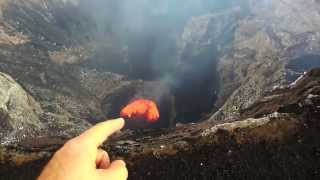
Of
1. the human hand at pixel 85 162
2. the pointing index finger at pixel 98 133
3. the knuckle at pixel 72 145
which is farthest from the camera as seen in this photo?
the pointing index finger at pixel 98 133

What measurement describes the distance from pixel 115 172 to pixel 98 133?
2.45ft

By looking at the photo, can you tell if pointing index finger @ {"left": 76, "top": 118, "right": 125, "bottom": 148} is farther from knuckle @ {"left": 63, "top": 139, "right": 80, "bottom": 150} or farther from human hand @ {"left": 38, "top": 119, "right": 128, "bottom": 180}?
knuckle @ {"left": 63, "top": 139, "right": 80, "bottom": 150}

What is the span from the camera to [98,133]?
10516 millimetres

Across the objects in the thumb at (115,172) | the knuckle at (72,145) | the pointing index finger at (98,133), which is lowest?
the thumb at (115,172)

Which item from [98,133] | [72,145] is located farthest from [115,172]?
[72,145]

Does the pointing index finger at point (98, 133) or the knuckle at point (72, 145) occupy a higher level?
the pointing index finger at point (98, 133)

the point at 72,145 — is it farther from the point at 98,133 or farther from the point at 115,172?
the point at 115,172

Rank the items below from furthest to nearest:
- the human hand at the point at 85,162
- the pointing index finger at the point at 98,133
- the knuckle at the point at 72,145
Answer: the pointing index finger at the point at 98,133, the knuckle at the point at 72,145, the human hand at the point at 85,162

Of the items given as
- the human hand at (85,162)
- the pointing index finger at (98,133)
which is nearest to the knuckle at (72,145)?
the human hand at (85,162)

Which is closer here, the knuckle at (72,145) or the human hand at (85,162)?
the human hand at (85,162)

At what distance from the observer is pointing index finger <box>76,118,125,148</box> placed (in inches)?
405

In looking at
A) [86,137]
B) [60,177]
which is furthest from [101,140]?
[60,177]

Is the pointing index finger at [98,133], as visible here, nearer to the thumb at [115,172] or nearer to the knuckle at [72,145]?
the knuckle at [72,145]

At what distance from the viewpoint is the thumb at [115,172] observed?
10352 millimetres
